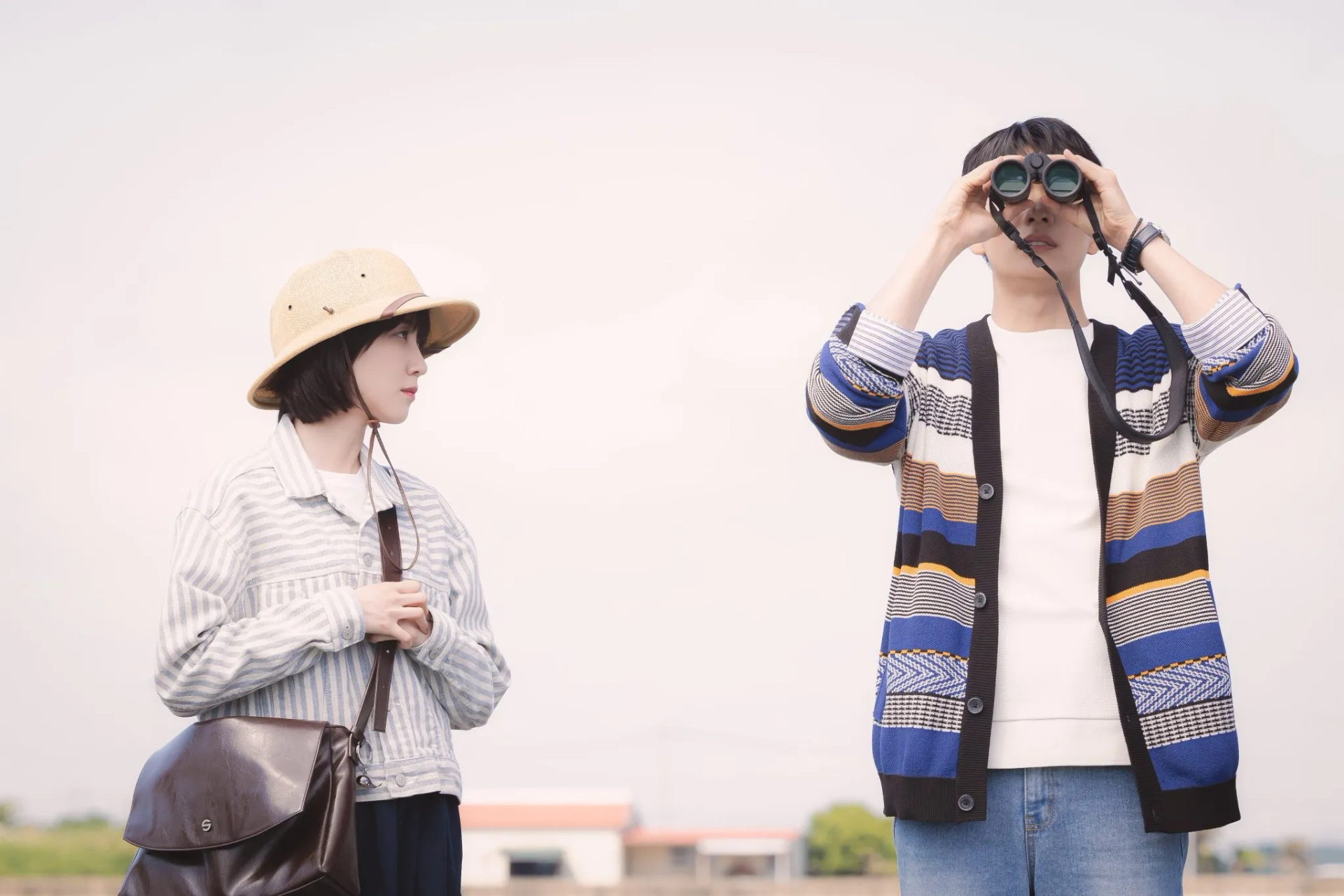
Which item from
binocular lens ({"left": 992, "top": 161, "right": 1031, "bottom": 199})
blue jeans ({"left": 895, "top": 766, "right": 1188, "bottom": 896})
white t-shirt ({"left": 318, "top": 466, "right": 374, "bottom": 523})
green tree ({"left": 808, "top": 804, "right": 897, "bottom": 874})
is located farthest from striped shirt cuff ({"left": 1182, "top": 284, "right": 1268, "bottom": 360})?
green tree ({"left": 808, "top": 804, "right": 897, "bottom": 874})

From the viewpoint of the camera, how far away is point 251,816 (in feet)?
5.82

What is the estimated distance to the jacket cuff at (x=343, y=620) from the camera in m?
1.85

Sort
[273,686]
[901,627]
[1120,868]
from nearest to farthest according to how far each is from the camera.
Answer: [1120,868], [901,627], [273,686]

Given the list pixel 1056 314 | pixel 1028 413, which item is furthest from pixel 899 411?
pixel 1056 314

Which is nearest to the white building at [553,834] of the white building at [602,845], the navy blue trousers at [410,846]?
the white building at [602,845]

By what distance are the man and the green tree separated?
18.5 metres

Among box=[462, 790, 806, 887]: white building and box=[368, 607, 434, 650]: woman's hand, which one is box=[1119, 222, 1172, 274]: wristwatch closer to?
box=[368, 607, 434, 650]: woman's hand

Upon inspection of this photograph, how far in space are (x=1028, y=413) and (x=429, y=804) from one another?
108 cm

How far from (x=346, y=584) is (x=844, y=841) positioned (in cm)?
2117

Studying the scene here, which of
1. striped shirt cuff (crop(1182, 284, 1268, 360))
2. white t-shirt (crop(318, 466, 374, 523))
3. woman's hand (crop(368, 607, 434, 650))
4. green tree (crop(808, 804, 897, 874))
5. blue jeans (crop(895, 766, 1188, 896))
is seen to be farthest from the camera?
green tree (crop(808, 804, 897, 874))

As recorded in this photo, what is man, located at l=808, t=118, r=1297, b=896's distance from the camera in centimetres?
170

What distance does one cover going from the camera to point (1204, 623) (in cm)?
173

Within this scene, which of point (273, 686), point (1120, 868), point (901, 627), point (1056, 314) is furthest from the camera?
point (1056, 314)

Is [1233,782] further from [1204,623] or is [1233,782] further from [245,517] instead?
[245,517]
